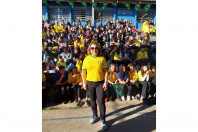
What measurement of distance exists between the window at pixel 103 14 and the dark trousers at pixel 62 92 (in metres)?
11.5

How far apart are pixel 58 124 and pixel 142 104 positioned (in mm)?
2462

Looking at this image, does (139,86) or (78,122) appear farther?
(139,86)

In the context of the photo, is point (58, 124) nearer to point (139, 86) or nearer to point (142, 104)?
point (142, 104)

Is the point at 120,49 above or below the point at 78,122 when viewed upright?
above

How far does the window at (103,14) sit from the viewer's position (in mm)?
13477

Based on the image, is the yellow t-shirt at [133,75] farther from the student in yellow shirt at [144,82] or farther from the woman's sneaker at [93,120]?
the woman's sneaker at [93,120]

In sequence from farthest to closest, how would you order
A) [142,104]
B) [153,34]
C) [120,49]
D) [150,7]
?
1. [150,7]
2. [153,34]
3. [120,49]
4. [142,104]

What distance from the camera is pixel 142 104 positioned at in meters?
3.70

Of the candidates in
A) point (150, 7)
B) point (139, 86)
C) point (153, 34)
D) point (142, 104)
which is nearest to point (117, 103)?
point (142, 104)

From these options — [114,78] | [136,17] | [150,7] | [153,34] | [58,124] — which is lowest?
[58,124]

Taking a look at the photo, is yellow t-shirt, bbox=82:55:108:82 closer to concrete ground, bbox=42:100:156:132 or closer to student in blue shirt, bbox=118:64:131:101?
concrete ground, bbox=42:100:156:132

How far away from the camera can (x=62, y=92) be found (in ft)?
12.0

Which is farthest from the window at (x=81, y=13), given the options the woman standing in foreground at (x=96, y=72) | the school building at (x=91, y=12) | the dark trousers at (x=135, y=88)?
the woman standing in foreground at (x=96, y=72)

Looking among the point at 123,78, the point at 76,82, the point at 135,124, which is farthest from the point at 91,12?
the point at 135,124
